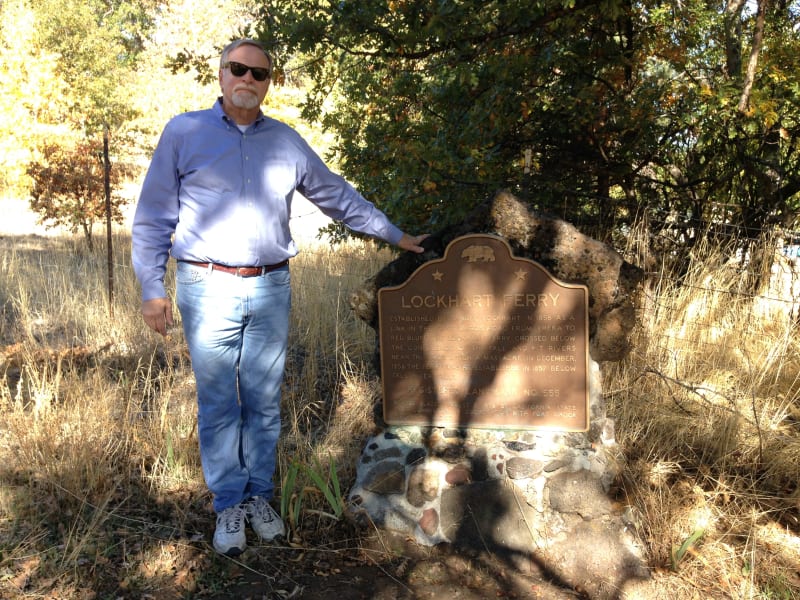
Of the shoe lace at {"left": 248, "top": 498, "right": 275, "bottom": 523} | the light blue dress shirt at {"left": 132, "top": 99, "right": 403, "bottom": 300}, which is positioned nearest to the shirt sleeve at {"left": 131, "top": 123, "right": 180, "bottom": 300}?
the light blue dress shirt at {"left": 132, "top": 99, "right": 403, "bottom": 300}

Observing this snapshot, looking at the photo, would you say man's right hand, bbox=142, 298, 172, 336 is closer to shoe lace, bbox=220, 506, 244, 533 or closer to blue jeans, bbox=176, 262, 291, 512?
blue jeans, bbox=176, 262, 291, 512

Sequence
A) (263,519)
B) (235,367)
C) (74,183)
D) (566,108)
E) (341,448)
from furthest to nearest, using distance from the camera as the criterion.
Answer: (74,183)
(566,108)
(341,448)
(263,519)
(235,367)

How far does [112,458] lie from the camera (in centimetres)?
392

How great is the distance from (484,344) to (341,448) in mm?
1245

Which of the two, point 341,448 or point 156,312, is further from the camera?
point 341,448

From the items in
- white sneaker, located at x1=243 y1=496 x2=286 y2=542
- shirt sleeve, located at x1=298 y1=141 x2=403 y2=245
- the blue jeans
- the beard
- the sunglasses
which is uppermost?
the sunglasses

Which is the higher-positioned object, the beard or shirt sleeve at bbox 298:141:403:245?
the beard

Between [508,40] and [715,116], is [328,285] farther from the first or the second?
[715,116]

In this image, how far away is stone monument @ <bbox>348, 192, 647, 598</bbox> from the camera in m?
3.36

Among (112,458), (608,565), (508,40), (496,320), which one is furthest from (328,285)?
(608,565)

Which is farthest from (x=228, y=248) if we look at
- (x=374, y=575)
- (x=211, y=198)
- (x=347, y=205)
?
(x=374, y=575)

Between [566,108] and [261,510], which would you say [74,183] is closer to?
[566,108]

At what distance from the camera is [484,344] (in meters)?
3.46

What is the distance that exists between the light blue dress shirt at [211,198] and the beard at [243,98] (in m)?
0.09
